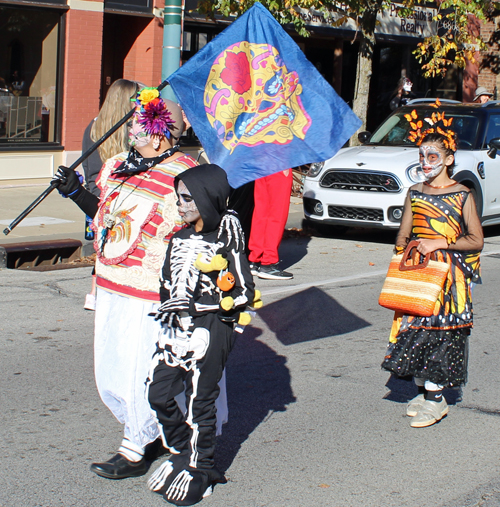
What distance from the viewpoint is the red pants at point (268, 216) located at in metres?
9.33

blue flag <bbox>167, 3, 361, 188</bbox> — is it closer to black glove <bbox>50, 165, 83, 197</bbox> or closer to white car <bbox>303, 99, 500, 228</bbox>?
black glove <bbox>50, 165, 83, 197</bbox>

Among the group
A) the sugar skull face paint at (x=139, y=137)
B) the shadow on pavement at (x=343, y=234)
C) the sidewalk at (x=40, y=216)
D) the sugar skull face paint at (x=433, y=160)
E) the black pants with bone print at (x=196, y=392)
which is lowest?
the shadow on pavement at (x=343, y=234)

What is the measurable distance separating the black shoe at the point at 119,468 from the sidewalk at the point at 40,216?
5.80 m

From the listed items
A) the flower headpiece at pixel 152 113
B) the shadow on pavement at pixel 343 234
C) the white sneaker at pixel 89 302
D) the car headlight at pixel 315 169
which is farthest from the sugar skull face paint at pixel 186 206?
the shadow on pavement at pixel 343 234

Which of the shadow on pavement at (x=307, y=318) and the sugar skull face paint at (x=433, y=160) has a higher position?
the sugar skull face paint at (x=433, y=160)

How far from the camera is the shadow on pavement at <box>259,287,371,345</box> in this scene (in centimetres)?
710

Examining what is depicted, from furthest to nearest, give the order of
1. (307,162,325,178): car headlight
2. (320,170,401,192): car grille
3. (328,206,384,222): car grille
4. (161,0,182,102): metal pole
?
1. (307,162,325,178): car headlight
2. (328,206,384,222): car grille
3. (320,170,401,192): car grille
4. (161,0,182,102): metal pole

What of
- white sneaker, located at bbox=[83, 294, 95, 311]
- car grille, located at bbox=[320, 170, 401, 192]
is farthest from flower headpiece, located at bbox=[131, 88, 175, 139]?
car grille, located at bbox=[320, 170, 401, 192]

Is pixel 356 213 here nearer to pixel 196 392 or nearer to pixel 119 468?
pixel 119 468

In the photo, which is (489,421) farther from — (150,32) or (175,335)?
(150,32)

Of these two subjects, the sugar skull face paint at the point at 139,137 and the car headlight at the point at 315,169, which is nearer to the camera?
the sugar skull face paint at the point at 139,137

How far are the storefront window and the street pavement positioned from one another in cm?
712

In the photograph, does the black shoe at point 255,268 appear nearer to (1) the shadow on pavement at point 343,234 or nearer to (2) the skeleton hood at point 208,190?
(1) the shadow on pavement at point 343,234

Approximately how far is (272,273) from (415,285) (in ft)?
14.6
